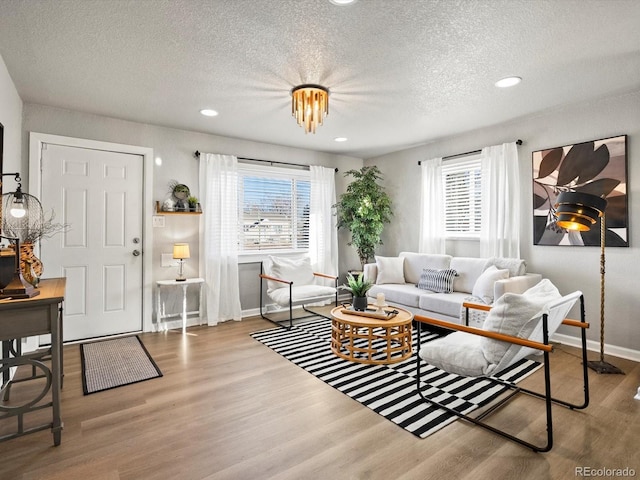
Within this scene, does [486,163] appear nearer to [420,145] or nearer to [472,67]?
[420,145]

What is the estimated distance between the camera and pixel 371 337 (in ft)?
9.99

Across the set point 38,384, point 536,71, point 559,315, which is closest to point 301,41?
point 536,71

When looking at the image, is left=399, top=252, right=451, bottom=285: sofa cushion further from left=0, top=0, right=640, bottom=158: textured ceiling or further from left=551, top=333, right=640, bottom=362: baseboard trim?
left=0, top=0, right=640, bottom=158: textured ceiling

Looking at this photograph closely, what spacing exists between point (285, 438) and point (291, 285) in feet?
7.81

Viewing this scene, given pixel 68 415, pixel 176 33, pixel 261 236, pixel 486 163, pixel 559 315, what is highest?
pixel 176 33

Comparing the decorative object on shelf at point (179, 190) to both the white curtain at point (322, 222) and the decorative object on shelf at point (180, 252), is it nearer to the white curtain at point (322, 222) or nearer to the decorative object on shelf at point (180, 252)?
the decorative object on shelf at point (180, 252)

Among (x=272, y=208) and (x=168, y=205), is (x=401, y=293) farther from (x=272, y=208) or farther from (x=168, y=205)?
(x=168, y=205)

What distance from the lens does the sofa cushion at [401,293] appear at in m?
4.20

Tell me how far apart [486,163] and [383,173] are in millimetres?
1856

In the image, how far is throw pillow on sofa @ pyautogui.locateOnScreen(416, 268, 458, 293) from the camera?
4141 mm

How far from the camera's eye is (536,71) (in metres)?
2.79

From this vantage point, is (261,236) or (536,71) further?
(261,236)

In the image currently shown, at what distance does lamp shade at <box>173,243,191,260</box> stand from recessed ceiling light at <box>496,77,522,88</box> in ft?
12.0

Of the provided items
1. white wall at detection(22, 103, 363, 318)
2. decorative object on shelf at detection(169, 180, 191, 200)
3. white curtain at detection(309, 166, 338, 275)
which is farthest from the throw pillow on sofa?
decorative object on shelf at detection(169, 180, 191, 200)
